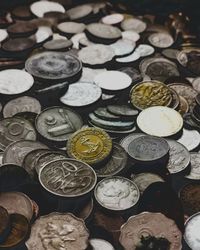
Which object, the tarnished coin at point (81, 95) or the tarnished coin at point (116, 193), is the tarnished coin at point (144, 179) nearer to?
the tarnished coin at point (116, 193)

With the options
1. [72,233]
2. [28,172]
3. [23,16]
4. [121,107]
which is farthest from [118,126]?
[23,16]

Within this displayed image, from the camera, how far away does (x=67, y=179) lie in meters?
2.85

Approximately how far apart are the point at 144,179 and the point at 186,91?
1086mm

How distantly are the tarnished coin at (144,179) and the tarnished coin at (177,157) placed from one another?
0.43 ft

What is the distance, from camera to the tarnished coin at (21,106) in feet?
11.4

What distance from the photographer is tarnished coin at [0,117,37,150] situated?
3.24m

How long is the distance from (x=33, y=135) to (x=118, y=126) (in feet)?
2.01

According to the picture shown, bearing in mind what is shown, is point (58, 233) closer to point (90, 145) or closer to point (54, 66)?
point (90, 145)

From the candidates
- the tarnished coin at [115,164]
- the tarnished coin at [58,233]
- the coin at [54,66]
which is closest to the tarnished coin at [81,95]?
the coin at [54,66]

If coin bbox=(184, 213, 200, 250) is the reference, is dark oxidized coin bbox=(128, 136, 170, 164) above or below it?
above

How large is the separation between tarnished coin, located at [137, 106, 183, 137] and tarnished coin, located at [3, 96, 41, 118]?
80cm

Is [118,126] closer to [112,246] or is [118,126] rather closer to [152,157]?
[152,157]

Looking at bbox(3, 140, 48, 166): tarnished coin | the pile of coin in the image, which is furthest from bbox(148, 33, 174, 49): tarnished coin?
bbox(3, 140, 48, 166): tarnished coin

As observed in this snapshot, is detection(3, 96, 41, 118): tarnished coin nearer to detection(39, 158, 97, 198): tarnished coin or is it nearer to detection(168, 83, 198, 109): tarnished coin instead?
detection(39, 158, 97, 198): tarnished coin
